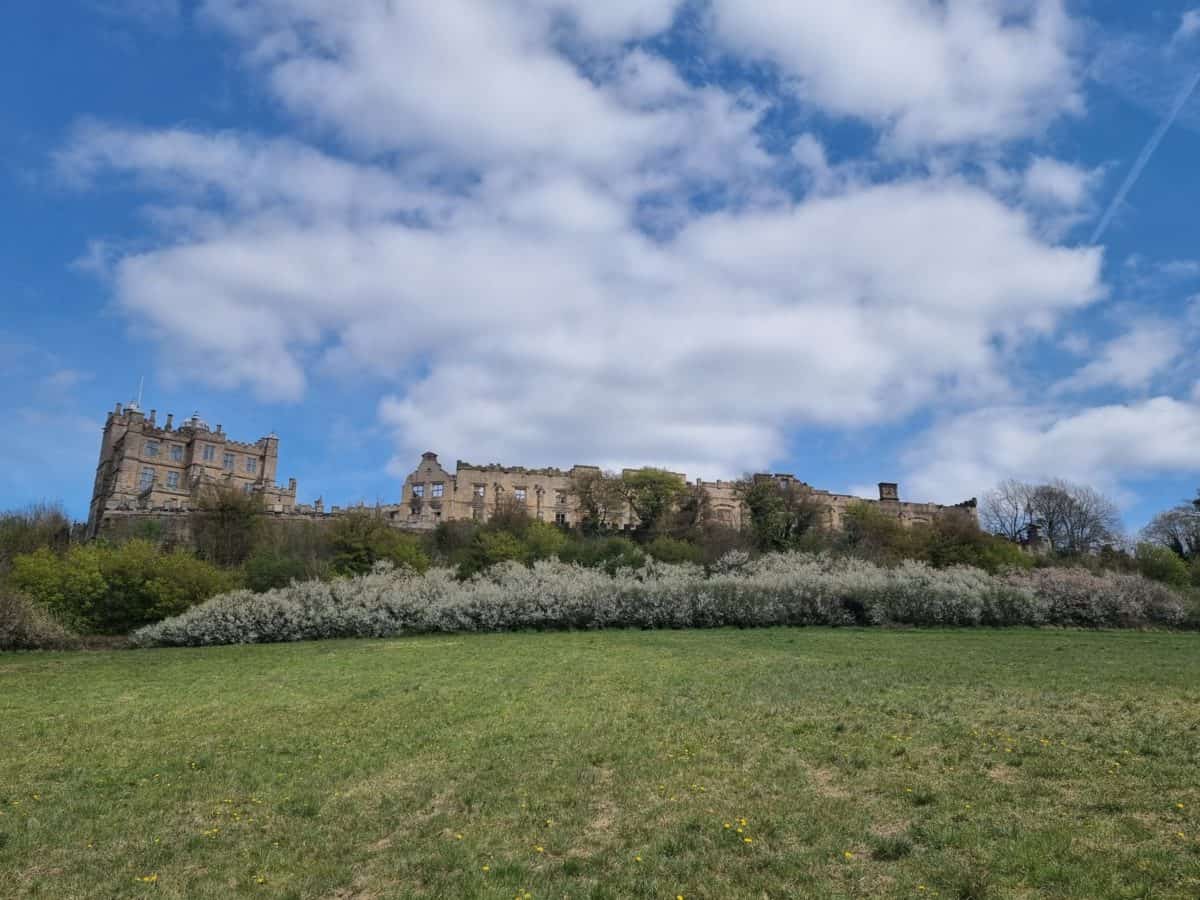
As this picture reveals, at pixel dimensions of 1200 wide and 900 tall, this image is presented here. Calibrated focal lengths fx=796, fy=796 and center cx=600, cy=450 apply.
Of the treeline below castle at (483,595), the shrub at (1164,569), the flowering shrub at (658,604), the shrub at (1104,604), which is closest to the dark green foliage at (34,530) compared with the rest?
the treeline below castle at (483,595)

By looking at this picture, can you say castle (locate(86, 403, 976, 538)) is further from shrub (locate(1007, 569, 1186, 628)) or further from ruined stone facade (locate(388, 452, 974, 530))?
shrub (locate(1007, 569, 1186, 628))

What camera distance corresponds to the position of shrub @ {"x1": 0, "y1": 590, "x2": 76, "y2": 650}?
101 feet

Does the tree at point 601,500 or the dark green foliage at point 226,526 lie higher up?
the tree at point 601,500

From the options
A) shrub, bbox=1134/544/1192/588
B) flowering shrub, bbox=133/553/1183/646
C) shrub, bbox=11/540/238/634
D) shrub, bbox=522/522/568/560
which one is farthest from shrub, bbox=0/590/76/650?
shrub, bbox=1134/544/1192/588

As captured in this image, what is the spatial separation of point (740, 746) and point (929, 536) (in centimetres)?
5554

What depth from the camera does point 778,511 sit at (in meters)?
72.6

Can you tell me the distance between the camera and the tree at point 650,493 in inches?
3169

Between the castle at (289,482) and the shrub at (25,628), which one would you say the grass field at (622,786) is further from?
the castle at (289,482)

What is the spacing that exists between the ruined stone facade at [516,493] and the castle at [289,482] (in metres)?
0.11

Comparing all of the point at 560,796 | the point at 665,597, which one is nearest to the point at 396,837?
the point at 560,796

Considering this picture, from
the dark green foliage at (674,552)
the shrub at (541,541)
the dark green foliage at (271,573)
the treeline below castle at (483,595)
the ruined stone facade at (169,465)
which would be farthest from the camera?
the ruined stone facade at (169,465)

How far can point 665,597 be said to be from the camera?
123 ft

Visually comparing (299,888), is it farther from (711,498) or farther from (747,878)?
(711,498)

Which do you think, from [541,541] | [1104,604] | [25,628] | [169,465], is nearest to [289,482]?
[169,465]
